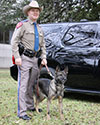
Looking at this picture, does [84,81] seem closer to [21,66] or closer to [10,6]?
[21,66]

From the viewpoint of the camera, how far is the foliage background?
12.6m

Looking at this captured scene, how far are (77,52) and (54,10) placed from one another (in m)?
8.08

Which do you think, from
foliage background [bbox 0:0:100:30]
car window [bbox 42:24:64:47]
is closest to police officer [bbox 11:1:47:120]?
car window [bbox 42:24:64:47]

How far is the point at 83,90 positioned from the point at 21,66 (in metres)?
2.08

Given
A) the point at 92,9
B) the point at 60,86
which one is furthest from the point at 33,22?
the point at 92,9

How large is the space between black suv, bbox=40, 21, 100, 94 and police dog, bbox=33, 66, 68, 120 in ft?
4.25

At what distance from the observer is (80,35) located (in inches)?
225

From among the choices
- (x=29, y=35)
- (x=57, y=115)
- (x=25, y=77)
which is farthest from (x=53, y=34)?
(x=57, y=115)

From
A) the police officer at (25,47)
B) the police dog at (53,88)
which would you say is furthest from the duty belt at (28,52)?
the police dog at (53,88)

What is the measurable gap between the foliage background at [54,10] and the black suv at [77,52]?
269 inches

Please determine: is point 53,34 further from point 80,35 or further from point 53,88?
point 53,88

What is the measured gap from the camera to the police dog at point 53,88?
3.87m

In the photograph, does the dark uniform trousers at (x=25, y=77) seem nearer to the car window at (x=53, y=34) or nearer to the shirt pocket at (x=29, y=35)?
the shirt pocket at (x=29, y=35)

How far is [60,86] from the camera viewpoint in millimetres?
3947
